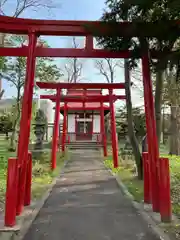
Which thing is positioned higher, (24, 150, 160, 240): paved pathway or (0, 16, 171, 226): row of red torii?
(0, 16, 171, 226): row of red torii

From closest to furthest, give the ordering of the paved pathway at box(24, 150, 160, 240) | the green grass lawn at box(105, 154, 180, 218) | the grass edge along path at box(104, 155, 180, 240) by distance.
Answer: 1. the paved pathway at box(24, 150, 160, 240)
2. the grass edge along path at box(104, 155, 180, 240)
3. the green grass lawn at box(105, 154, 180, 218)

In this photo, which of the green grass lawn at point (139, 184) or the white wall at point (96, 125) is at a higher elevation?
the white wall at point (96, 125)

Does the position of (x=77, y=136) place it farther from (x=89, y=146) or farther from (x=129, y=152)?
(x=129, y=152)

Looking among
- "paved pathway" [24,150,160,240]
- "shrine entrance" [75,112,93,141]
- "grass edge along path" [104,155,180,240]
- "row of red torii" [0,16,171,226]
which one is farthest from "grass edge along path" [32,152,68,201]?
"shrine entrance" [75,112,93,141]

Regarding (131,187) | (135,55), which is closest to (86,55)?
(135,55)

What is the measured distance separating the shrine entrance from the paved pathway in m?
18.1

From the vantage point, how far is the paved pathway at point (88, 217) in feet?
14.9

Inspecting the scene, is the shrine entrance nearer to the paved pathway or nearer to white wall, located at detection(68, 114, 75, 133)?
white wall, located at detection(68, 114, 75, 133)

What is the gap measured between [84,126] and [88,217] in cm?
2174

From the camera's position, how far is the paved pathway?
4.55 meters

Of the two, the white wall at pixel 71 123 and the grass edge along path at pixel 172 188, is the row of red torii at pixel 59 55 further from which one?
the white wall at pixel 71 123

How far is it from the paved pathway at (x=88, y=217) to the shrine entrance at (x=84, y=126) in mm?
18108

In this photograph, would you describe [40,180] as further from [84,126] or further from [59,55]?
[84,126]

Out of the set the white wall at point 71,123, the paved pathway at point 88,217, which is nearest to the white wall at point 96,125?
the white wall at point 71,123
